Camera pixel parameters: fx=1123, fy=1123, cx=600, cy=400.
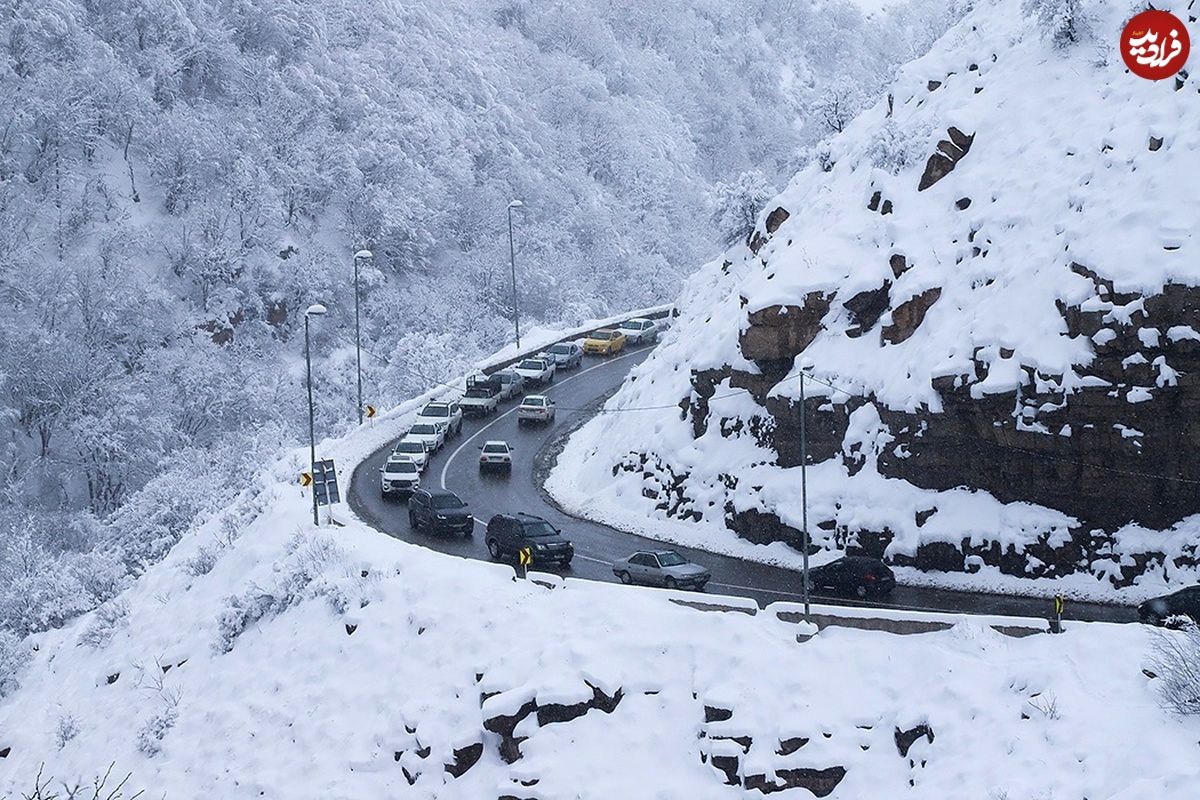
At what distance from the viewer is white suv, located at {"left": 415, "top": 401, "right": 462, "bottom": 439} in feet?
152

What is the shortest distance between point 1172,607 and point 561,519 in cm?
1888

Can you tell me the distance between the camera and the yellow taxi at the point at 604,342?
202 feet

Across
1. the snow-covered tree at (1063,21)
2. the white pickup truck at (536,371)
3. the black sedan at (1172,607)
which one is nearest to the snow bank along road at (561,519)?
the white pickup truck at (536,371)

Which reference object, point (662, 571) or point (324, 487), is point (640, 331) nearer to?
point (324, 487)

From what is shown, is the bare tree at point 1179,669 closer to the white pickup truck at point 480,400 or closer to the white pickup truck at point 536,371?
the white pickup truck at point 480,400

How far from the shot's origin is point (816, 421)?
33.5 meters

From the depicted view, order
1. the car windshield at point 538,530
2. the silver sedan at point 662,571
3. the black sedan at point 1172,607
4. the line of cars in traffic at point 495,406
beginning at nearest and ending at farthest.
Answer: the black sedan at point 1172,607, the silver sedan at point 662,571, the car windshield at point 538,530, the line of cars in traffic at point 495,406

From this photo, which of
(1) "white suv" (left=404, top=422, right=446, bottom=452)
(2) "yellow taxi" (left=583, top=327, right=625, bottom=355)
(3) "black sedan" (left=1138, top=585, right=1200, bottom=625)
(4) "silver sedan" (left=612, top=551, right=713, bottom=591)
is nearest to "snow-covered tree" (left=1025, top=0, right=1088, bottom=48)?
(3) "black sedan" (left=1138, top=585, right=1200, bottom=625)

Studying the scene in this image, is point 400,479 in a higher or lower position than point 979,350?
lower

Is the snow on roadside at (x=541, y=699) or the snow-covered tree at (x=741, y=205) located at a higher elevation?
the snow-covered tree at (x=741, y=205)

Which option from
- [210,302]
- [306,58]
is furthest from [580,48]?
[210,302]

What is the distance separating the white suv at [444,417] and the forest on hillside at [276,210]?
A: 7798mm

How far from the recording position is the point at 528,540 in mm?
31266

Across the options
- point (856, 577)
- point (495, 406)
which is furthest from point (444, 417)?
point (856, 577)
